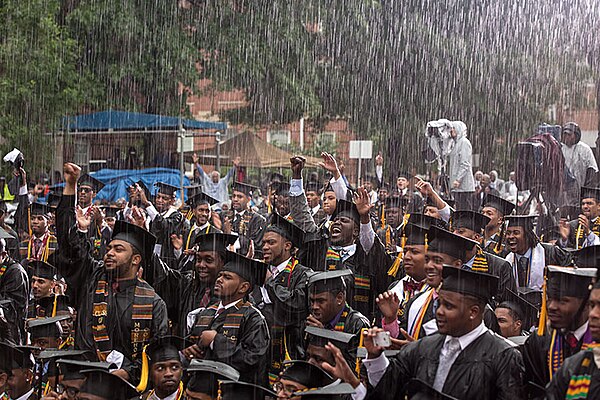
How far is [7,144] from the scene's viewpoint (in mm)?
20672

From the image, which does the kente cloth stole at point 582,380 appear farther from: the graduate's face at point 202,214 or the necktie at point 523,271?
the graduate's face at point 202,214

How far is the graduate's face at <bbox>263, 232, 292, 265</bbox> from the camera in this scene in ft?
26.2

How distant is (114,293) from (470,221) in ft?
10.7

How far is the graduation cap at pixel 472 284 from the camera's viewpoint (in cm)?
521

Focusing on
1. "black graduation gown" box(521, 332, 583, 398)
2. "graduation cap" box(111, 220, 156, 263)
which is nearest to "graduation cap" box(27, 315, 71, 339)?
"graduation cap" box(111, 220, 156, 263)

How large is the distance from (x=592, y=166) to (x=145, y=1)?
14.3 metres

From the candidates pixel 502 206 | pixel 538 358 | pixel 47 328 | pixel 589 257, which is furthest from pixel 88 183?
pixel 538 358

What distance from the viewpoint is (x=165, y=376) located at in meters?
6.48

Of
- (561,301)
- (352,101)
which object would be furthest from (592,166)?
(352,101)

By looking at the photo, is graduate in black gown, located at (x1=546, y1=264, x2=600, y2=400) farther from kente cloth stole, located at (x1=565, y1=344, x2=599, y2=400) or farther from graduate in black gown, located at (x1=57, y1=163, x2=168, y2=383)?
graduate in black gown, located at (x1=57, y1=163, x2=168, y2=383)

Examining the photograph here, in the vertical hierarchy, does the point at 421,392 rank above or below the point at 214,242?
below

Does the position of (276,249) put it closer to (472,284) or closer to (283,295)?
(283,295)

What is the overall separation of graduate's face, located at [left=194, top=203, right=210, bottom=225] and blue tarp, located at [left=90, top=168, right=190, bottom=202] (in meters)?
9.51

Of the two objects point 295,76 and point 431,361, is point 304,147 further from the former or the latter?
point 431,361
